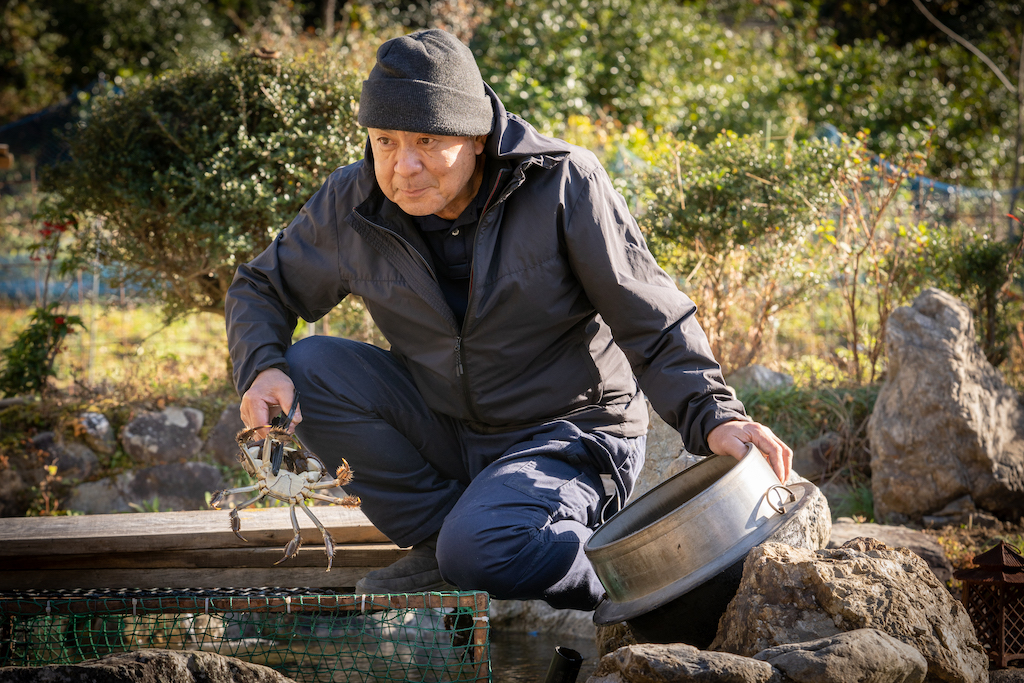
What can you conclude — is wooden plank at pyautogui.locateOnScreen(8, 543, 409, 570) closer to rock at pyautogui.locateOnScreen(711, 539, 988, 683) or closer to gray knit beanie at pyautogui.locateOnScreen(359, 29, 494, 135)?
rock at pyautogui.locateOnScreen(711, 539, 988, 683)

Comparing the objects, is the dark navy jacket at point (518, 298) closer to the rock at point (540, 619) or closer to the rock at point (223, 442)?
the rock at point (540, 619)

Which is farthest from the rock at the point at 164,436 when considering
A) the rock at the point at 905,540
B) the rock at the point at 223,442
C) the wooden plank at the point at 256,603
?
the rock at the point at 905,540

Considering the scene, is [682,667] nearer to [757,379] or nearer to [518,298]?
[518,298]

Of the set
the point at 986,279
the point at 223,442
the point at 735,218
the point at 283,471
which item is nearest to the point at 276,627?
the point at 283,471

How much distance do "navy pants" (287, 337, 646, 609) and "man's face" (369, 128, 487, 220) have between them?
58cm

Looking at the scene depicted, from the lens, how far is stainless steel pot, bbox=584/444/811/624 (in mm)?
1925

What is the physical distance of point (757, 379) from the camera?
15.1 ft

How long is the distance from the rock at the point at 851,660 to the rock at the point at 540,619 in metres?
1.42

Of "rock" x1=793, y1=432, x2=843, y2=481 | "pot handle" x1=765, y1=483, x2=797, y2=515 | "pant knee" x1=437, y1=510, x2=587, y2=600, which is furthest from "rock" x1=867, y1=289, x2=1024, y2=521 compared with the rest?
"pant knee" x1=437, y1=510, x2=587, y2=600

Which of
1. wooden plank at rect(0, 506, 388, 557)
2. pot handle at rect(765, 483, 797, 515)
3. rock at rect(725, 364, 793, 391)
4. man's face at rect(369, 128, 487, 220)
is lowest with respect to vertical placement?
rock at rect(725, 364, 793, 391)

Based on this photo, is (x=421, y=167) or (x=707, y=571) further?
(x=421, y=167)

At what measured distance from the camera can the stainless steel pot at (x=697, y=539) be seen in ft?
6.31

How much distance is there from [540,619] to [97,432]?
9.31ft

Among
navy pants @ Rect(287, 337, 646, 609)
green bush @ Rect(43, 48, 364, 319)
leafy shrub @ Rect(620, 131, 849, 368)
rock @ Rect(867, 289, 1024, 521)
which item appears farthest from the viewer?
leafy shrub @ Rect(620, 131, 849, 368)
